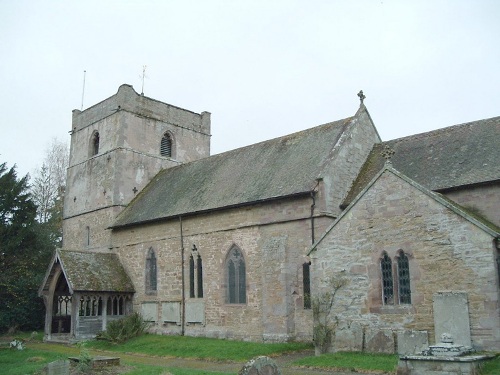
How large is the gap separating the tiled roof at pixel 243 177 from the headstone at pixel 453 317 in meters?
8.02

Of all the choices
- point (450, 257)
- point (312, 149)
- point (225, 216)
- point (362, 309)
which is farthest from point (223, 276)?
point (450, 257)

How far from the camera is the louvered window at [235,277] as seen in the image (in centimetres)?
2416

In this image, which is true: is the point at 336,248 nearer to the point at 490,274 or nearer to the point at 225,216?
the point at 490,274

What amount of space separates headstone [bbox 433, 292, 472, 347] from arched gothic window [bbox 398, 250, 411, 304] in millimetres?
1139

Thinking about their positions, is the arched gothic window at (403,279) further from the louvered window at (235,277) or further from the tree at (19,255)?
the tree at (19,255)

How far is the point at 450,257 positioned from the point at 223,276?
38.1ft

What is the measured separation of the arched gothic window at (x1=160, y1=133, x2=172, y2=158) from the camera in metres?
36.5

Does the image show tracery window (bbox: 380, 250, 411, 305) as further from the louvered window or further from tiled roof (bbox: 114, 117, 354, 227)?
the louvered window

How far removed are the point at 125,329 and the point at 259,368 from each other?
1639 centimetres

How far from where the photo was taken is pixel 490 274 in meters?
14.9

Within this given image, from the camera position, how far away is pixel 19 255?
30.9 m

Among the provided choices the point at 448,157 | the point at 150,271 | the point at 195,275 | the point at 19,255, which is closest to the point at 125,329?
the point at 150,271

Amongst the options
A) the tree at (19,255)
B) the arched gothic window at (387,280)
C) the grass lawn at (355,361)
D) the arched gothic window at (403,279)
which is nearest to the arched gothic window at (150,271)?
the tree at (19,255)

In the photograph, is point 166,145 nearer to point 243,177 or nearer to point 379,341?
point 243,177
